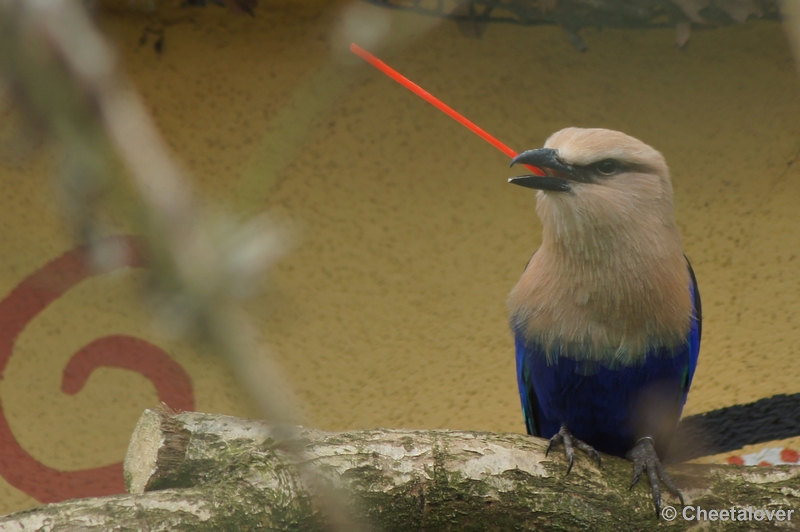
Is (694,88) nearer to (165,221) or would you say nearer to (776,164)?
(776,164)

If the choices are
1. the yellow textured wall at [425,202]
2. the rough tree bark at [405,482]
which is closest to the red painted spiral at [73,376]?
the yellow textured wall at [425,202]

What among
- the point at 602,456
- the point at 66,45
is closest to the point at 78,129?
the point at 66,45

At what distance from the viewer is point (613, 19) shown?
2.51 m

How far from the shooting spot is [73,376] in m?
2.69

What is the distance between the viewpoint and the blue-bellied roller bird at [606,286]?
1778 mm

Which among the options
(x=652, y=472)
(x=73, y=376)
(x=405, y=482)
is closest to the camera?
(x=405, y=482)

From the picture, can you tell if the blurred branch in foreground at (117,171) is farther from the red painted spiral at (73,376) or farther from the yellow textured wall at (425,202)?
the red painted spiral at (73,376)

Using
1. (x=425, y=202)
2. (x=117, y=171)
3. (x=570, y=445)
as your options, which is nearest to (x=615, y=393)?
(x=570, y=445)

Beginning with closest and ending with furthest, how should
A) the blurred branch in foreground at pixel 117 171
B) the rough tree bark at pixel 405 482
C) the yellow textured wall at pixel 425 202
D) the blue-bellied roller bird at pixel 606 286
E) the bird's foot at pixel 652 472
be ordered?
the blurred branch in foreground at pixel 117 171 < the rough tree bark at pixel 405 482 < the bird's foot at pixel 652 472 < the blue-bellied roller bird at pixel 606 286 < the yellow textured wall at pixel 425 202

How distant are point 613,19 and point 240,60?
3.79 feet

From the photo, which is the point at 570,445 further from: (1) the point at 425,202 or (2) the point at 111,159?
(2) the point at 111,159

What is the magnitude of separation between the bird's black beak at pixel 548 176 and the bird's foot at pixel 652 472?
58 cm

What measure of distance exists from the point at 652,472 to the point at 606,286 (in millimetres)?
385

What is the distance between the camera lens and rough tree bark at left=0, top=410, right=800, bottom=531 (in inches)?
58.1
